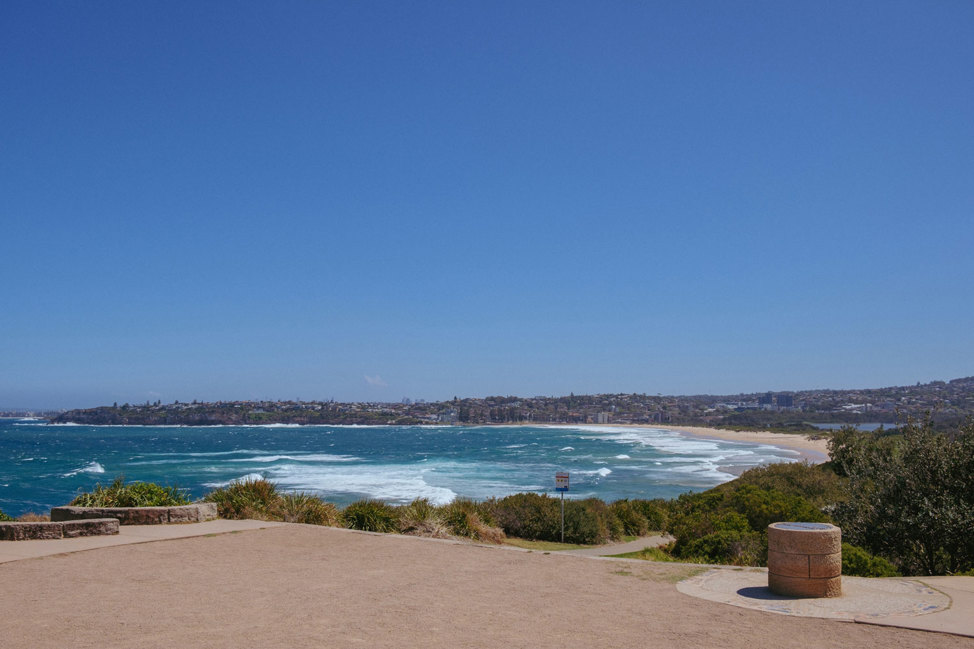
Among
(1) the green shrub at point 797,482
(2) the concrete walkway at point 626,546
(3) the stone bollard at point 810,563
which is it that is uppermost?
(3) the stone bollard at point 810,563

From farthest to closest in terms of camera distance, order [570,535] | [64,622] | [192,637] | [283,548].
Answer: [570,535] < [283,548] < [64,622] < [192,637]

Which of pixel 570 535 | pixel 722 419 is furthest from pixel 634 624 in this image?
pixel 722 419

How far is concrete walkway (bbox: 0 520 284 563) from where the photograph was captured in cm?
1023

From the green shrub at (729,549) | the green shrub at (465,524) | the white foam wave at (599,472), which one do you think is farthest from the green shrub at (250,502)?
the white foam wave at (599,472)

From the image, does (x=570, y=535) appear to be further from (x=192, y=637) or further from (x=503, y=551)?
(x=192, y=637)

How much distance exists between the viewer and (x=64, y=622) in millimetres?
6453

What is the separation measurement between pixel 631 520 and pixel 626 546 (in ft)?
12.4

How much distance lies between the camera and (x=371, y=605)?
287 inches

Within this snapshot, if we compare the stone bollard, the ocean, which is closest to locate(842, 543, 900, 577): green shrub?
the stone bollard

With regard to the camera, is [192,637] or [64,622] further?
[64,622]

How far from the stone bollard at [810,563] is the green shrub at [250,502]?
1006 cm

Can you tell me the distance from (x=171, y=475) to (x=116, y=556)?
51.9 m

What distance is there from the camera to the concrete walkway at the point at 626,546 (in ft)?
60.7

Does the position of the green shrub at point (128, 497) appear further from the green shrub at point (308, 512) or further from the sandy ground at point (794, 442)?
the sandy ground at point (794, 442)
